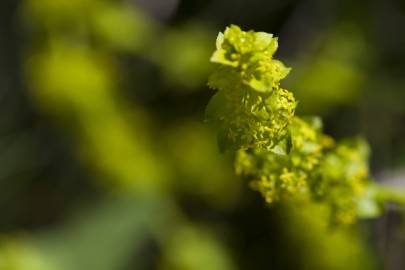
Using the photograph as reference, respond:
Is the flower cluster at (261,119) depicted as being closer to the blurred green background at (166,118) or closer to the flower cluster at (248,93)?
the flower cluster at (248,93)

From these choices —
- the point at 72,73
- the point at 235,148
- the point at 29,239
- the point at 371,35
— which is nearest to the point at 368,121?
the point at 371,35

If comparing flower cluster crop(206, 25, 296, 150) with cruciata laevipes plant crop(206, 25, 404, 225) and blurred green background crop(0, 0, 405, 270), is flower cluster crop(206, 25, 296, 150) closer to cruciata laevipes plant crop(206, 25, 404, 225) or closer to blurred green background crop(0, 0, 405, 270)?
cruciata laevipes plant crop(206, 25, 404, 225)

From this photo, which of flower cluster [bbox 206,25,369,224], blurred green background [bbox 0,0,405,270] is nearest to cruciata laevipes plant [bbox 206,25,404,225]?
flower cluster [bbox 206,25,369,224]

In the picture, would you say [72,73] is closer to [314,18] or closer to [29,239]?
[29,239]

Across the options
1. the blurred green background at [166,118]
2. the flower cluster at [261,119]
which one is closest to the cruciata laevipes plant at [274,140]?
the flower cluster at [261,119]

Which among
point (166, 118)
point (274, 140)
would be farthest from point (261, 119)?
point (166, 118)
